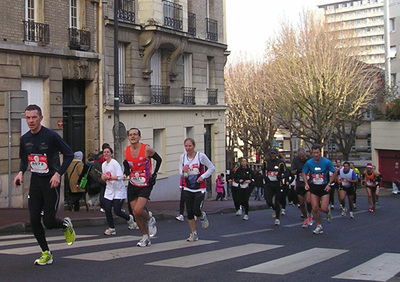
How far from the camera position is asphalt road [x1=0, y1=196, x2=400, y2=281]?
794 centimetres

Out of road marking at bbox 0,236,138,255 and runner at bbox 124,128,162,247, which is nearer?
road marking at bbox 0,236,138,255

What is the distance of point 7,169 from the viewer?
63.5 feet

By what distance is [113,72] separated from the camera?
25.6m

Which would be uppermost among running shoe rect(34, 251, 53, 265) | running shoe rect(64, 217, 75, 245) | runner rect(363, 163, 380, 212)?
running shoe rect(64, 217, 75, 245)

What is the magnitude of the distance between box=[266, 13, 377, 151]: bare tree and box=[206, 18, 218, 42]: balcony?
12.5 m

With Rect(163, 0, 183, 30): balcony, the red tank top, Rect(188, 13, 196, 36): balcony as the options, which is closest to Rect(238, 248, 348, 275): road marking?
the red tank top

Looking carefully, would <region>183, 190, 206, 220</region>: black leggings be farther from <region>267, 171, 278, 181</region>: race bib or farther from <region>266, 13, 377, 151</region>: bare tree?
<region>266, 13, 377, 151</region>: bare tree

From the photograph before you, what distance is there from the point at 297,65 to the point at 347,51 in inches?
144

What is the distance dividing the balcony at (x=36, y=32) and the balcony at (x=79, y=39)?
140 centimetres

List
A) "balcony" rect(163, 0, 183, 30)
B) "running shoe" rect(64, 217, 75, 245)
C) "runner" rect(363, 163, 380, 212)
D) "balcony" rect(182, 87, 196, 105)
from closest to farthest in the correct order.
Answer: "running shoe" rect(64, 217, 75, 245) < "runner" rect(363, 163, 380, 212) < "balcony" rect(163, 0, 183, 30) < "balcony" rect(182, 87, 196, 105)

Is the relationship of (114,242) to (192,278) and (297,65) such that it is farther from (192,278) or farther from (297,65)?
(297,65)

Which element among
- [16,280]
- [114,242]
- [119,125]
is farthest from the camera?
[119,125]

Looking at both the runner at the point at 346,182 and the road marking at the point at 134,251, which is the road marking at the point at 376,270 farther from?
the runner at the point at 346,182

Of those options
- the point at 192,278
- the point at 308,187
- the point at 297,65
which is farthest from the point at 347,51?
the point at 192,278
